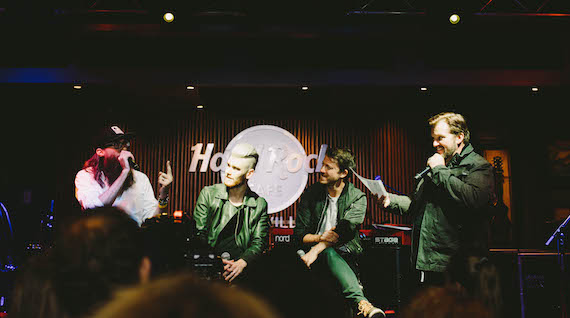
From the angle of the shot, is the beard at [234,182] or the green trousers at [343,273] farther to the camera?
the beard at [234,182]

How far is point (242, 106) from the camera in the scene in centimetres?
807

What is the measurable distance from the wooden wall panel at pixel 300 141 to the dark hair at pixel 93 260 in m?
6.48

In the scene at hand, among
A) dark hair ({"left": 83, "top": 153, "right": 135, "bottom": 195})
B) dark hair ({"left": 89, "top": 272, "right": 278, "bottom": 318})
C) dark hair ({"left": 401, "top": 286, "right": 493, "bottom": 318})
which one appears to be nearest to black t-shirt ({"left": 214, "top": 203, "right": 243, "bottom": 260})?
dark hair ({"left": 83, "top": 153, "right": 135, "bottom": 195})

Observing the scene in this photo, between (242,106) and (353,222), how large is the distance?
4.43m

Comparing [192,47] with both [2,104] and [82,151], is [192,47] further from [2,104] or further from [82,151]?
[2,104]

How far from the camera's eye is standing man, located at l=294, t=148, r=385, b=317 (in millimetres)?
3975

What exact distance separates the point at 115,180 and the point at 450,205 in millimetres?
3317

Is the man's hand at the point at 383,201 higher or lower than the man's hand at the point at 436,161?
lower

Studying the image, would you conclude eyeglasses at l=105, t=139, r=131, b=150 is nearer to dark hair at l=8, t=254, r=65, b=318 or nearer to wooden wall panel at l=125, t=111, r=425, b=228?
wooden wall panel at l=125, t=111, r=425, b=228

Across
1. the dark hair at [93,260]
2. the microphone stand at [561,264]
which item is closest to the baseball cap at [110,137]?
the dark hair at [93,260]

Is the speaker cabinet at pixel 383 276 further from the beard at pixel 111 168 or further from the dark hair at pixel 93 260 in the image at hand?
the dark hair at pixel 93 260

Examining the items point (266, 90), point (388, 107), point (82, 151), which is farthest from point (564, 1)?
point (82, 151)

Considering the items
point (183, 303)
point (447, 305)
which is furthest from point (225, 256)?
point (183, 303)

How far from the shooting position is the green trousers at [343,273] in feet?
12.8
